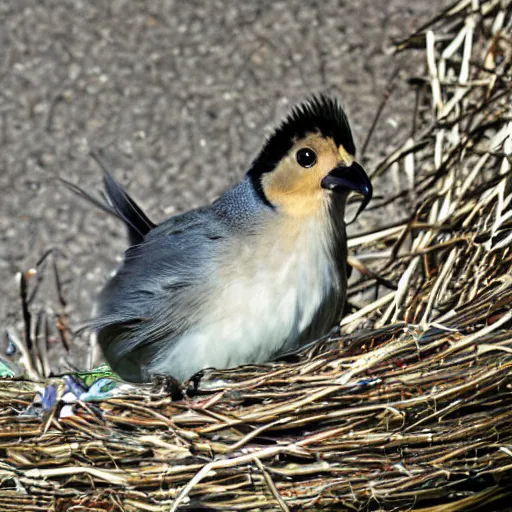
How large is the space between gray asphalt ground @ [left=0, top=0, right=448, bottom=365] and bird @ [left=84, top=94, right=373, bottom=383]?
0.65m

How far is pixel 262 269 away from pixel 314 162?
7.5 inches

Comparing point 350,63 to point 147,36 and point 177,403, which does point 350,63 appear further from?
point 177,403

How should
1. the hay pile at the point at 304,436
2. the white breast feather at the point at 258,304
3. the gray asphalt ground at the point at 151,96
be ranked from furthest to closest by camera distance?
the gray asphalt ground at the point at 151,96, the white breast feather at the point at 258,304, the hay pile at the point at 304,436

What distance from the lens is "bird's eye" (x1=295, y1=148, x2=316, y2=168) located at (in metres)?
1.53

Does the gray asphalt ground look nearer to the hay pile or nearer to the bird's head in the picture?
the bird's head

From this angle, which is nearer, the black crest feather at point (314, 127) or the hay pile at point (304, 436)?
the hay pile at point (304, 436)

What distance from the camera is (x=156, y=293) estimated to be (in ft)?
5.25

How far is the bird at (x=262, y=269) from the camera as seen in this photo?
1498mm

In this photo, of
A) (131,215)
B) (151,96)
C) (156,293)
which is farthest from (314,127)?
(151,96)

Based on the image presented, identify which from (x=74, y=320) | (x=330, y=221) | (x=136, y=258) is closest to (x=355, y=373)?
(x=330, y=221)

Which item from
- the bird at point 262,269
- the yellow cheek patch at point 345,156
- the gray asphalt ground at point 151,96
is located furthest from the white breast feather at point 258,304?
the gray asphalt ground at point 151,96

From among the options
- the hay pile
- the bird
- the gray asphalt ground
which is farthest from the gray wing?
the gray asphalt ground

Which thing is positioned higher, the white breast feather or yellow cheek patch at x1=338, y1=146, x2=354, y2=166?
yellow cheek patch at x1=338, y1=146, x2=354, y2=166

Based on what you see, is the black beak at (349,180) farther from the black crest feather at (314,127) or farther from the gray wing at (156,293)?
the gray wing at (156,293)
